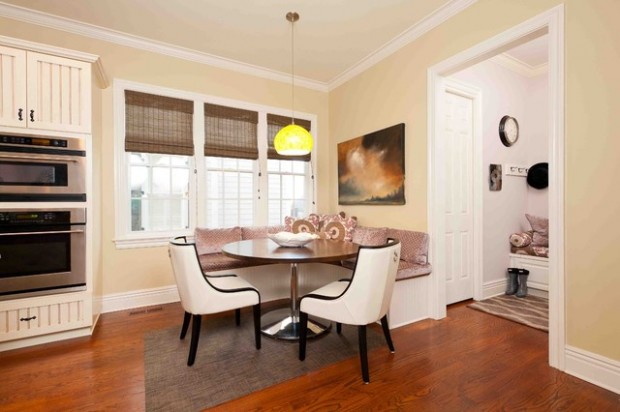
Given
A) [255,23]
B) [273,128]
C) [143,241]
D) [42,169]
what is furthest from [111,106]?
[273,128]

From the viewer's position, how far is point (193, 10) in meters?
2.76

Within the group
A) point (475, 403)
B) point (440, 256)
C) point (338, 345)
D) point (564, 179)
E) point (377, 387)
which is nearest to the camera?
point (475, 403)

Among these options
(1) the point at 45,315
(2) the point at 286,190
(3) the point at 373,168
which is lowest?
(1) the point at 45,315

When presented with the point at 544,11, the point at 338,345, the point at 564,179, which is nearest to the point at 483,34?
the point at 544,11

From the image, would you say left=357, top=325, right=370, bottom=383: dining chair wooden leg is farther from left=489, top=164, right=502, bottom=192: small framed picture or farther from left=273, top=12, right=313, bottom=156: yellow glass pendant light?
left=489, top=164, right=502, bottom=192: small framed picture

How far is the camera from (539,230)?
3740 millimetres

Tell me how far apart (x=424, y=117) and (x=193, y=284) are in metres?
2.67

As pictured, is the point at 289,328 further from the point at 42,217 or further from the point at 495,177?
the point at 495,177

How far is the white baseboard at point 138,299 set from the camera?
3.11 m

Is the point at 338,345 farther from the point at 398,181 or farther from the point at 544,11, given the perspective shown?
the point at 544,11

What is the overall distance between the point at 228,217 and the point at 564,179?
3.44 meters

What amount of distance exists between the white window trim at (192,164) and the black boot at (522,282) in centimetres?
336

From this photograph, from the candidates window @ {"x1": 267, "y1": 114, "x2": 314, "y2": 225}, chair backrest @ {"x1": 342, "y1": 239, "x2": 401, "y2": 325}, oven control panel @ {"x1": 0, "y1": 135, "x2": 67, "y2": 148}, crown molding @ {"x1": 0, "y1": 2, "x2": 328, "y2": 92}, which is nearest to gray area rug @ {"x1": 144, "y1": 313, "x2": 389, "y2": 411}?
chair backrest @ {"x1": 342, "y1": 239, "x2": 401, "y2": 325}

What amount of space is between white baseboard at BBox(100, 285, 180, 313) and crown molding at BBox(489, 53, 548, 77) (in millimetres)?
4950
